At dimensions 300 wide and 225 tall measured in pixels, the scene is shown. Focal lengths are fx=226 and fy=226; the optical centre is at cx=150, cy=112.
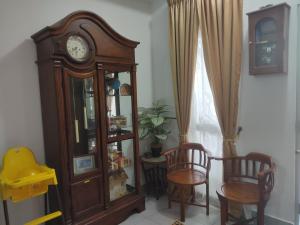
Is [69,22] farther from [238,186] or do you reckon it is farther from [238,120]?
[238,186]

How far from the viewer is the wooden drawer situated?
2.08m

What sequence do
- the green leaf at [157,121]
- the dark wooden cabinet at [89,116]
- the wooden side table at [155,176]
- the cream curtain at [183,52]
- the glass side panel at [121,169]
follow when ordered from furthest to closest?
1. the wooden side table at [155,176]
2. the green leaf at [157,121]
3. the cream curtain at [183,52]
4. the glass side panel at [121,169]
5. the dark wooden cabinet at [89,116]

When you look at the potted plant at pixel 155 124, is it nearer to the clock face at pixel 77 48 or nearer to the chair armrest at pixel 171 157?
the chair armrest at pixel 171 157

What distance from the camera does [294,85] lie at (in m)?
1.98

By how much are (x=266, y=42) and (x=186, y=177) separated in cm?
153

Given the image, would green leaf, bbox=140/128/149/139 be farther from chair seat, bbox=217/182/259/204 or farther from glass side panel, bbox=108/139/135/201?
chair seat, bbox=217/182/259/204

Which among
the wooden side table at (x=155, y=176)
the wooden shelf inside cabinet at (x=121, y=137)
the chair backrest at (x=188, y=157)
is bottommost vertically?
the wooden side table at (x=155, y=176)

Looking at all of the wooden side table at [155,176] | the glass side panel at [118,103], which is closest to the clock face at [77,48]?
the glass side panel at [118,103]

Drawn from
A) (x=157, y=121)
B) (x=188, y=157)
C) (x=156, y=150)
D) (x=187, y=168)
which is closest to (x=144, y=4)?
(x=157, y=121)

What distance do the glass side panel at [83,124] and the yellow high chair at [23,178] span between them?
308mm

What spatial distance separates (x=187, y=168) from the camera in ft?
8.95

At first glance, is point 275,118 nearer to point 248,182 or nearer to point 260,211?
point 248,182

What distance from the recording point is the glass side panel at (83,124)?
2.09m

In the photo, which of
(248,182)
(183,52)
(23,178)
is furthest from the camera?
(183,52)
